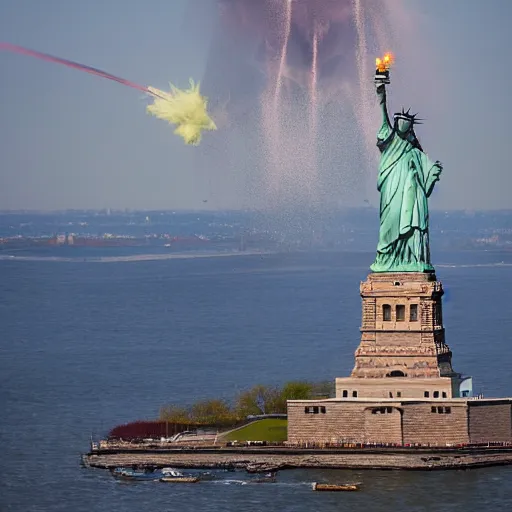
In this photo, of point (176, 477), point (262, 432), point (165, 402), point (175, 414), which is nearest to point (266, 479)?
point (176, 477)

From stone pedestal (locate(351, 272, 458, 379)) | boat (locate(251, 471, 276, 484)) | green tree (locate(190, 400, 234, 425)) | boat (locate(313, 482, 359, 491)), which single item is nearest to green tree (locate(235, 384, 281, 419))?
green tree (locate(190, 400, 234, 425))

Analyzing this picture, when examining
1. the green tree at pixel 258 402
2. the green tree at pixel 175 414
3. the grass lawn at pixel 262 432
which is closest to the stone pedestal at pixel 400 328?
the grass lawn at pixel 262 432

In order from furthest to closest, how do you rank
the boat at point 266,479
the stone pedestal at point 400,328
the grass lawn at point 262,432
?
the stone pedestal at point 400,328
the grass lawn at point 262,432
the boat at point 266,479

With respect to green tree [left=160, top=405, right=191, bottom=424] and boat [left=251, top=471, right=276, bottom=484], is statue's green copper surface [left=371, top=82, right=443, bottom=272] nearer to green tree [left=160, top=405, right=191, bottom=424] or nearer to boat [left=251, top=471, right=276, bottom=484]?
boat [left=251, top=471, right=276, bottom=484]

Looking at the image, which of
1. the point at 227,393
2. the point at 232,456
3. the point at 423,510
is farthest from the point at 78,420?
the point at 423,510

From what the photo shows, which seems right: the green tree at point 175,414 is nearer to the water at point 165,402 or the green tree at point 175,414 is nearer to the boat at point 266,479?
the water at point 165,402

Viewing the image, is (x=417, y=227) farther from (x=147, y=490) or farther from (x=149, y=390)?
(x=149, y=390)

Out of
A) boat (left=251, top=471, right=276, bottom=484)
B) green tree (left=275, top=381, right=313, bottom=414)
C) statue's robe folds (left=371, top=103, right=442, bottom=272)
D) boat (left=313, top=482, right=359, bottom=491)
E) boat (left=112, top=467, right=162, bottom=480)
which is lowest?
boat (left=313, top=482, right=359, bottom=491)
